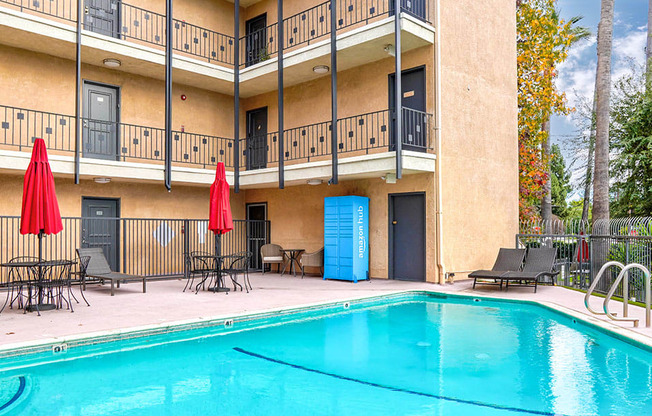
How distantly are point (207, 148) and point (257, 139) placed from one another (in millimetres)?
1695

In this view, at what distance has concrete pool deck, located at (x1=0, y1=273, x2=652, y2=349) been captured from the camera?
6664 mm

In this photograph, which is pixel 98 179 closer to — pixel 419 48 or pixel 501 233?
pixel 419 48

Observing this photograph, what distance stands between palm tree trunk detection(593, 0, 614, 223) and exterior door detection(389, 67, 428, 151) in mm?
5891

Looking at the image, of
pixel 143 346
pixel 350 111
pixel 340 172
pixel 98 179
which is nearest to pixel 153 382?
pixel 143 346

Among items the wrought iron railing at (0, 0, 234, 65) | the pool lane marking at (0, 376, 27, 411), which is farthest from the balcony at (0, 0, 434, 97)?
the pool lane marking at (0, 376, 27, 411)

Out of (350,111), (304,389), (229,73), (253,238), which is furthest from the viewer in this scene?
(253,238)

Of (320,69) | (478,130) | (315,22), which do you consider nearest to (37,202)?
(320,69)

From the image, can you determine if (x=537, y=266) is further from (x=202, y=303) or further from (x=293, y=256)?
(x=202, y=303)

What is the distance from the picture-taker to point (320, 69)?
13.8 meters

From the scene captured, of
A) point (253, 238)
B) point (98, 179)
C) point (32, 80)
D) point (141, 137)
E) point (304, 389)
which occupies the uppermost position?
point (32, 80)

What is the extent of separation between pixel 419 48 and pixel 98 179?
353 inches

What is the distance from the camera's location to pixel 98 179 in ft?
41.7

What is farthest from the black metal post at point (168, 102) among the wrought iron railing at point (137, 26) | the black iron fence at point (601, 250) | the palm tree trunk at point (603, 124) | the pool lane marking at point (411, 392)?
the palm tree trunk at point (603, 124)

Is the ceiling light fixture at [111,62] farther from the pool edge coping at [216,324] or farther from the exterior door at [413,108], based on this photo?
the pool edge coping at [216,324]
